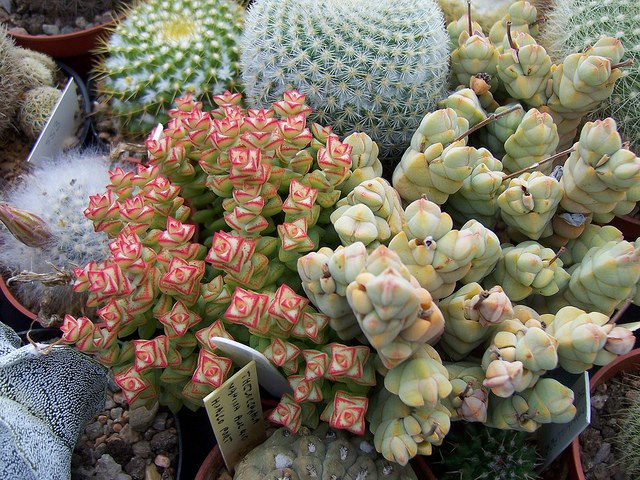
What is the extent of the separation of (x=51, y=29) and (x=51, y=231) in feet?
3.74

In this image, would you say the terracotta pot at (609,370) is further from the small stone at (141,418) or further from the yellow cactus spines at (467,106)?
the small stone at (141,418)

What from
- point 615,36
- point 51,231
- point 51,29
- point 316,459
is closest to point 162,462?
point 316,459

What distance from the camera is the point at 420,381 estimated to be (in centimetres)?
96

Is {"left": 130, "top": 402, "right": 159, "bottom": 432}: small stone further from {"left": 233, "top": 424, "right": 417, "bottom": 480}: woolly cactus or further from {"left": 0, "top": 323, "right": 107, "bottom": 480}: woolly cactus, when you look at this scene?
{"left": 233, "top": 424, "right": 417, "bottom": 480}: woolly cactus

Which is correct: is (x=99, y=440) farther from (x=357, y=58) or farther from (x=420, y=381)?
(x=357, y=58)

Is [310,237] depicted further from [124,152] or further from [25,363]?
[124,152]

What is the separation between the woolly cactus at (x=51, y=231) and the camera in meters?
1.45

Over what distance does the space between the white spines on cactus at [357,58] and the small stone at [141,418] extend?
2.68ft

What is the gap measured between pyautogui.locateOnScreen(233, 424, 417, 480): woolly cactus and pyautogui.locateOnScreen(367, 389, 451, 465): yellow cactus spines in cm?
13

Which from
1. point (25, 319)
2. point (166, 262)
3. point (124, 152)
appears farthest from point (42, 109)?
→ point (166, 262)

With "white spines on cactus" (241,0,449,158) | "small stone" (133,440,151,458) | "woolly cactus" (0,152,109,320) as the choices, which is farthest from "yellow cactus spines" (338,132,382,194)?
"small stone" (133,440,151,458)

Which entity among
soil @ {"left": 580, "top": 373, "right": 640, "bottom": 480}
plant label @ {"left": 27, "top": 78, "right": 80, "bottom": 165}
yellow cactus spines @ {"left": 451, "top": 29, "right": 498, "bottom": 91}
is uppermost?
yellow cactus spines @ {"left": 451, "top": 29, "right": 498, "bottom": 91}

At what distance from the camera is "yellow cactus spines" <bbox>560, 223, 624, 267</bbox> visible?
1233mm

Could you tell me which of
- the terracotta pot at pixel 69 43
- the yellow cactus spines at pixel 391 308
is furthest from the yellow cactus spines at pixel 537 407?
the terracotta pot at pixel 69 43
